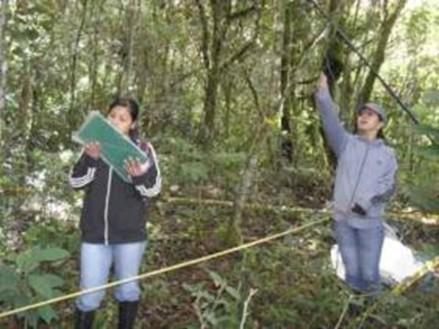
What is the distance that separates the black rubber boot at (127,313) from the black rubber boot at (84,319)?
170 millimetres

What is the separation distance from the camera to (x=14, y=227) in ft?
21.2

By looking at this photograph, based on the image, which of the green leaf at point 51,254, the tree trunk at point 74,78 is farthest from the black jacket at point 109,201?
the tree trunk at point 74,78

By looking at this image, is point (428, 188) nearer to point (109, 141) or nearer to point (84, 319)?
point (109, 141)

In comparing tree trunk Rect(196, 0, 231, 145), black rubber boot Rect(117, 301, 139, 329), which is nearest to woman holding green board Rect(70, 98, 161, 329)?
black rubber boot Rect(117, 301, 139, 329)

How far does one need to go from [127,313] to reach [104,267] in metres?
0.33

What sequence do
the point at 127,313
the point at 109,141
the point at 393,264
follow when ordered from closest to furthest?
the point at 109,141, the point at 127,313, the point at 393,264

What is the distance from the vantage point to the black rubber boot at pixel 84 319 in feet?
15.5

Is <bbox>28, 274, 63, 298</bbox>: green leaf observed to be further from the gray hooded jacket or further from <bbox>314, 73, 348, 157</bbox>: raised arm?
<bbox>314, 73, 348, 157</bbox>: raised arm

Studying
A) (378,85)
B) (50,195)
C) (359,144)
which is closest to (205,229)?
(50,195)

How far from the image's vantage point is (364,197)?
212 inches

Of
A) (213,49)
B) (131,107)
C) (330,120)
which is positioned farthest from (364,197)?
(213,49)

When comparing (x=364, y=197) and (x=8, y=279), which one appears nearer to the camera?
(x=8, y=279)

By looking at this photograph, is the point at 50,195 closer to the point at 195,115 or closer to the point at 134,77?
the point at 134,77

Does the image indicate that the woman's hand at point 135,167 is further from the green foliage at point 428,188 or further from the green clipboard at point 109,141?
the green foliage at point 428,188
